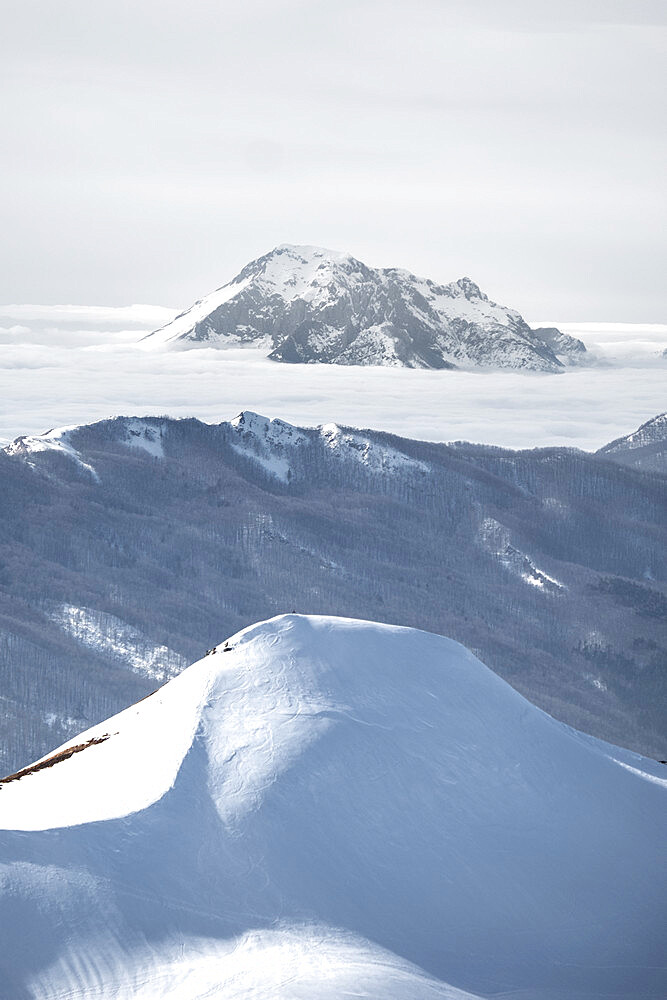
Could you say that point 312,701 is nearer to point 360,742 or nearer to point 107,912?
point 360,742

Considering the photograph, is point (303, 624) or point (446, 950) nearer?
point (446, 950)

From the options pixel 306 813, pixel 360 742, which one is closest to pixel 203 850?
pixel 306 813

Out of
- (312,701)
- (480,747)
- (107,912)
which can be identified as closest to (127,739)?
(312,701)

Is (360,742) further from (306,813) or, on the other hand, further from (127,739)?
(127,739)

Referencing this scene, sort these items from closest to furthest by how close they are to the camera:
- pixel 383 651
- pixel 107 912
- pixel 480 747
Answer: pixel 107 912
pixel 480 747
pixel 383 651

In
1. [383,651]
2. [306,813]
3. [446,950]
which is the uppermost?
[383,651]

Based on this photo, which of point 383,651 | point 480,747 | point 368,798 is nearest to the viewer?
point 368,798

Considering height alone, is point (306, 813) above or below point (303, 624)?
below
